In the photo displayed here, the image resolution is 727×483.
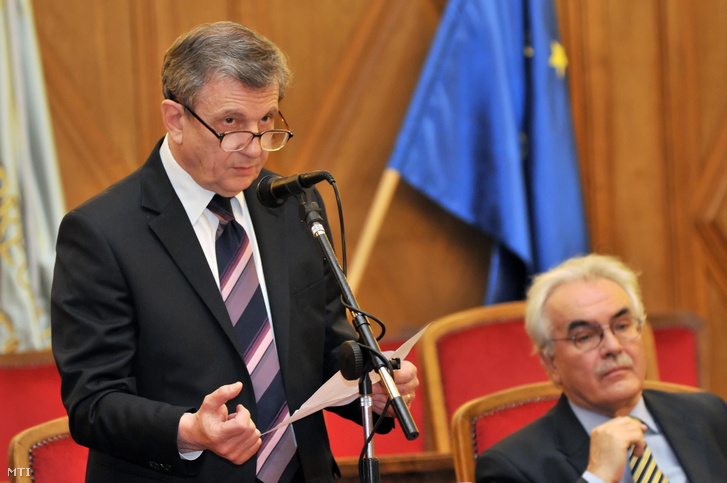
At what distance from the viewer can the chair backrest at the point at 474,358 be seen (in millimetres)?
3299

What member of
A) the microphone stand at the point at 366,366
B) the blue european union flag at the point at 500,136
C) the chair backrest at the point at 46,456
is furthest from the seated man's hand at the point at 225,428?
Answer: the blue european union flag at the point at 500,136

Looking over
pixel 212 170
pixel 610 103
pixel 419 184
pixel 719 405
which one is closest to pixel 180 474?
pixel 212 170

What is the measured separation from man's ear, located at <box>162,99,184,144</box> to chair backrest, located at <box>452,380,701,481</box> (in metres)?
1.15

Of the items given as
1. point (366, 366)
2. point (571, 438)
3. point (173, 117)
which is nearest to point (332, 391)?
point (366, 366)

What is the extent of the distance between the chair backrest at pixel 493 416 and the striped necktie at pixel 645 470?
371 mm

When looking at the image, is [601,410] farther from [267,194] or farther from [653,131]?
[653,131]

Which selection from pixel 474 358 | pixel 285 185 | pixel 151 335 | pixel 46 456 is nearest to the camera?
pixel 285 185

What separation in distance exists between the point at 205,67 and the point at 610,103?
9.49 ft

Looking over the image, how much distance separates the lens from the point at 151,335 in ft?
5.80

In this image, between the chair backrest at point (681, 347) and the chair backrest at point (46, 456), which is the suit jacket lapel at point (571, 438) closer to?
the chair backrest at point (681, 347)

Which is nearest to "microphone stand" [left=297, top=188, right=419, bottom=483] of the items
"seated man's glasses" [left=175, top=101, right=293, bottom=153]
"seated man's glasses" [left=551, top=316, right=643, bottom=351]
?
"seated man's glasses" [left=175, top=101, right=293, bottom=153]

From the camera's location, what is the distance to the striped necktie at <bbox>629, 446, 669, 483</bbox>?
2.37m

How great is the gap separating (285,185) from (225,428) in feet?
1.42

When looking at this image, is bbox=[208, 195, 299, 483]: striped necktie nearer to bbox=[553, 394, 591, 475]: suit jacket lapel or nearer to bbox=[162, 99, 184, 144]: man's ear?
bbox=[162, 99, 184, 144]: man's ear
